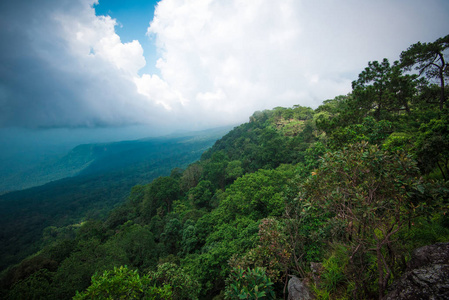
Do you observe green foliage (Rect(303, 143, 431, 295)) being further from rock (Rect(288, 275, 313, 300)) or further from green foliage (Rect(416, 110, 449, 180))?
green foliage (Rect(416, 110, 449, 180))

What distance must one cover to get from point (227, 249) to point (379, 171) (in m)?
11.5

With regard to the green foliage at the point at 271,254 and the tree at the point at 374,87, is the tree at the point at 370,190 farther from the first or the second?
the tree at the point at 374,87

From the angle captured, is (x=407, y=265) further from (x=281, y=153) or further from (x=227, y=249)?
(x=281, y=153)

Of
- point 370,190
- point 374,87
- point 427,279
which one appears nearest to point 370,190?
point 370,190

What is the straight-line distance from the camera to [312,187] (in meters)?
5.43

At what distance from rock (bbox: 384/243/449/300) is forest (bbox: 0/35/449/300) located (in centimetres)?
36

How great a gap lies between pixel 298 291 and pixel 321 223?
342 centimetres

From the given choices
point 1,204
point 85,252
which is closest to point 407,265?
point 85,252

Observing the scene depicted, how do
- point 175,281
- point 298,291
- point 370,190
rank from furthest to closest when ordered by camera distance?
point 175,281, point 298,291, point 370,190

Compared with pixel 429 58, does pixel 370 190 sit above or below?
below

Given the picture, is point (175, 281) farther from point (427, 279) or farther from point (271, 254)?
point (427, 279)

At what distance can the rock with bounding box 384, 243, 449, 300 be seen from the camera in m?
3.11

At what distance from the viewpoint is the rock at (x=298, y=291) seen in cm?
605

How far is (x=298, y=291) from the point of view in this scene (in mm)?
6277
